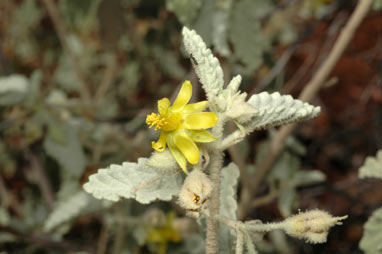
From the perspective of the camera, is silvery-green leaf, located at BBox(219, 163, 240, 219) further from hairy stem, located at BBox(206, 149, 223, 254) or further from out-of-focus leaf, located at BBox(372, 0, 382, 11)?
out-of-focus leaf, located at BBox(372, 0, 382, 11)

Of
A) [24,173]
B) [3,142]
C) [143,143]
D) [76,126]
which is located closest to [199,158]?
[143,143]

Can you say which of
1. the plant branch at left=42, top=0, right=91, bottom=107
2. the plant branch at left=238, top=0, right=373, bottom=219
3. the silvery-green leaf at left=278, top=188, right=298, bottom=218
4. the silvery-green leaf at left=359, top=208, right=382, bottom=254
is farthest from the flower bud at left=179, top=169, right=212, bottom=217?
the plant branch at left=42, top=0, right=91, bottom=107

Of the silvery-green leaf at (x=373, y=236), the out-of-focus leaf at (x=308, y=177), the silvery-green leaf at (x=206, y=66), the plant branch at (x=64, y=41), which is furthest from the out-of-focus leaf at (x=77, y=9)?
the silvery-green leaf at (x=373, y=236)

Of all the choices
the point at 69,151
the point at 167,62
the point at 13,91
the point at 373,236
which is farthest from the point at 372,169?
the point at 167,62

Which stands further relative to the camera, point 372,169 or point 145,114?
point 145,114

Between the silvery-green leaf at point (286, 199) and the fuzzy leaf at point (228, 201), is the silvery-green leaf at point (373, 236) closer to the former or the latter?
the fuzzy leaf at point (228, 201)

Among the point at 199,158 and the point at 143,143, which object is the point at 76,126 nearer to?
the point at 143,143

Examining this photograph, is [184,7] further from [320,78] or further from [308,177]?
[308,177]
